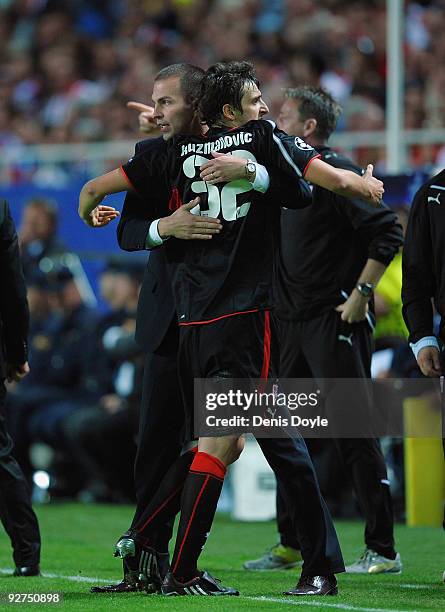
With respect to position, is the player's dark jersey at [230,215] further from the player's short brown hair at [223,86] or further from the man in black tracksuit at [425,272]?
the man in black tracksuit at [425,272]

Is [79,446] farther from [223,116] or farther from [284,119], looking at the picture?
[223,116]

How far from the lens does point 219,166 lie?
5094 mm

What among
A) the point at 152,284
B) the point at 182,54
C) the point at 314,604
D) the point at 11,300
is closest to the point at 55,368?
the point at 11,300

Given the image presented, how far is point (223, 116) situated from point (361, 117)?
7.91 metres

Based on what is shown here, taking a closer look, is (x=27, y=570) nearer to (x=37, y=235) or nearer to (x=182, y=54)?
(x=37, y=235)

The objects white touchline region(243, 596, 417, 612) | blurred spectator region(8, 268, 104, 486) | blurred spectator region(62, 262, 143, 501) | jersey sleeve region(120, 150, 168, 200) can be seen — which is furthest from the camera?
blurred spectator region(8, 268, 104, 486)

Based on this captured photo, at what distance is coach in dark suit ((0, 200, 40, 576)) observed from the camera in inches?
241

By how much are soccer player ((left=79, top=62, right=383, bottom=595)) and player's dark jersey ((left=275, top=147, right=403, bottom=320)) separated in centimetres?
150

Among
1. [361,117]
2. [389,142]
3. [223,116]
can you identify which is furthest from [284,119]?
[361,117]

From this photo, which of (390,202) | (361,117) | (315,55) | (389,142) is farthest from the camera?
(315,55)

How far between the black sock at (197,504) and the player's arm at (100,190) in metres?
1.11

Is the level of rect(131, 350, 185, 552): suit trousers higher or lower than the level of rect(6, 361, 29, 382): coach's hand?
lower

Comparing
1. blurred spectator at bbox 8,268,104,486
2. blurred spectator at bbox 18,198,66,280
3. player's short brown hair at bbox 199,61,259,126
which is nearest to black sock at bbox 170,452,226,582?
player's short brown hair at bbox 199,61,259,126

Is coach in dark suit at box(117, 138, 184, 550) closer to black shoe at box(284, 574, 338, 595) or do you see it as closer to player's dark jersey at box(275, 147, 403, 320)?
black shoe at box(284, 574, 338, 595)
